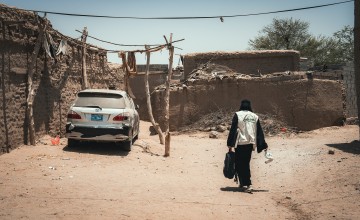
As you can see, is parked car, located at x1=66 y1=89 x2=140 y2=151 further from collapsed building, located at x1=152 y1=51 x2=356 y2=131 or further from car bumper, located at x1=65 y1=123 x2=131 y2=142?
collapsed building, located at x1=152 y1=51 x2=356 y2=131

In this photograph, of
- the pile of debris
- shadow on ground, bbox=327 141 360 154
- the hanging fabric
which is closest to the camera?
shadow on ground, bbox=327 141 360 154

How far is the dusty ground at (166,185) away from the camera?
548cm

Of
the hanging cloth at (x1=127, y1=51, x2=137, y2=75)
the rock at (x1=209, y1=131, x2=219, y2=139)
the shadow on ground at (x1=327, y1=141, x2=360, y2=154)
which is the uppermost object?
the hanging cloth at (x1=127, y1=51, x2=137, y2=75)

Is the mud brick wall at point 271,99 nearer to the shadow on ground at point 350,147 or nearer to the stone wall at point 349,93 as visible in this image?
the stone wall at point 349,93

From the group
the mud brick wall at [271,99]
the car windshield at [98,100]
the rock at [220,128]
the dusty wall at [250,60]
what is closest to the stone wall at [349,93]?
the mud brick wall at [271,99]

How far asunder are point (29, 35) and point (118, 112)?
3.25 m

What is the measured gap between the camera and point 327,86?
16.9 meters

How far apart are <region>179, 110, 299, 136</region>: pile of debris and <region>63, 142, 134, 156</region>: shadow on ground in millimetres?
6447

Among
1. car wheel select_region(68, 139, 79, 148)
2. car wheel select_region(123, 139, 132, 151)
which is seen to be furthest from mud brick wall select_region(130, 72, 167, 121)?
car wheel select_region(68, 139, 79, 148)

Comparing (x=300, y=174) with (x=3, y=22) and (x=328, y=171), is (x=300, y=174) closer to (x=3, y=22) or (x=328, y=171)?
(x=328, y=171)

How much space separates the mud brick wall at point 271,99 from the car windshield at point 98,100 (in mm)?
7132

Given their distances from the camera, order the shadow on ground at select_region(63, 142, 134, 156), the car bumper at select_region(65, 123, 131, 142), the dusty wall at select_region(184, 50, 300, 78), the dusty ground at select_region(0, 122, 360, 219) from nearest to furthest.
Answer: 1. the dusty ground at select_region(0, 122, 360, 219)
2. the car bumper at select_region(65, 123, 131, 142)
3. the shadow on ground at select_region(63, 142, 134, 156)
4. the dusty wall at select_region(184, 50, 300, 78)

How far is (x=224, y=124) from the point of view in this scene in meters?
17.0

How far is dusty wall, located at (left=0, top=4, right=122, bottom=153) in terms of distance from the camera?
895cm
